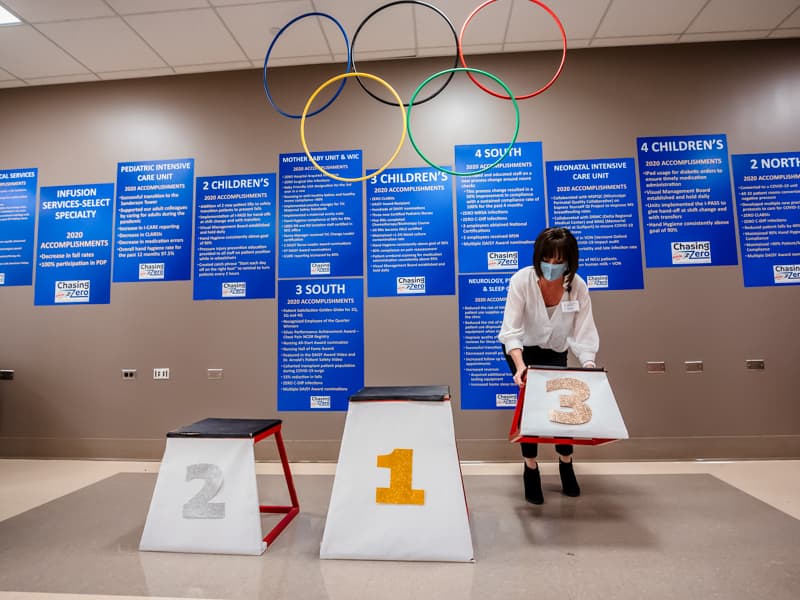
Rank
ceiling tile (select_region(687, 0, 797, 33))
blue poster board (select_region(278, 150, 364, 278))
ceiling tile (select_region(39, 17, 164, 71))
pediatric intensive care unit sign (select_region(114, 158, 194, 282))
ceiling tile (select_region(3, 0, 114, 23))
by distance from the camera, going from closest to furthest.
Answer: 1. ceiling tile (select_region(3, 0, 114, 23))
2. ceiling tile (select_region(687, 0, 797, 33))
3. ceiling tile (select_region(39, 17, 164, 71))
4. blue poster board (select_region(278, 150, 364, 278))
5. pediatric intensive care unit sign (select_region(114, 158, 194, 282))

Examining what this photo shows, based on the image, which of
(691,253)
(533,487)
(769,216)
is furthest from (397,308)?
(769,216)

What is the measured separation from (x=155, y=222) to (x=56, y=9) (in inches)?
56.9

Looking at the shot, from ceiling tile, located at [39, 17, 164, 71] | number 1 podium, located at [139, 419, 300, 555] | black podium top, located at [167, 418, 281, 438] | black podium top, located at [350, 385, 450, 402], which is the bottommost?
number 1 podium, located at [139, 419, 300, 555]

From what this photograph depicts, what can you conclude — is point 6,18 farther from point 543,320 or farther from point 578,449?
point 578,449

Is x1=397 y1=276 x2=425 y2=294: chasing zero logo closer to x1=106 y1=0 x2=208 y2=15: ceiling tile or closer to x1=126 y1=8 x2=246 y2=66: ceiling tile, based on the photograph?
x1=126 y1=8 x2=246 y2=66: ceiling tile

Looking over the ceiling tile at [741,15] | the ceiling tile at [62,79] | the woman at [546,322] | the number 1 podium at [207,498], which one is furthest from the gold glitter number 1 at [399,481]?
the ceiling tile at [62,79]

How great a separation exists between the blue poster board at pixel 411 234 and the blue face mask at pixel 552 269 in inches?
A: 38.0

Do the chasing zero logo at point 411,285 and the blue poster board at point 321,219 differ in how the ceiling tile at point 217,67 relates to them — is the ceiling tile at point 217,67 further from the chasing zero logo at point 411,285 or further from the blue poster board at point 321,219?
the chasing zero logo at point 411,285

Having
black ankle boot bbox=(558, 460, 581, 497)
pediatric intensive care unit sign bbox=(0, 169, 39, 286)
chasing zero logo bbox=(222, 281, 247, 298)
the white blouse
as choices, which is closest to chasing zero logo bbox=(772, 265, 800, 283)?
the white blouse

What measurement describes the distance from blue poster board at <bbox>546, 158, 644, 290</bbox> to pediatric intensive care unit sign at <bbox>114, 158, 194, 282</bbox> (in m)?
2.86

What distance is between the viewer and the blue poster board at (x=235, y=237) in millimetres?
3289

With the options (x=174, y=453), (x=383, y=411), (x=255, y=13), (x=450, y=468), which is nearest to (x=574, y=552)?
(x=450, y=468)

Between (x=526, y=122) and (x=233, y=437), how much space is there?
2.95m

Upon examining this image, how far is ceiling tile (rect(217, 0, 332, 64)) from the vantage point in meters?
2.77
